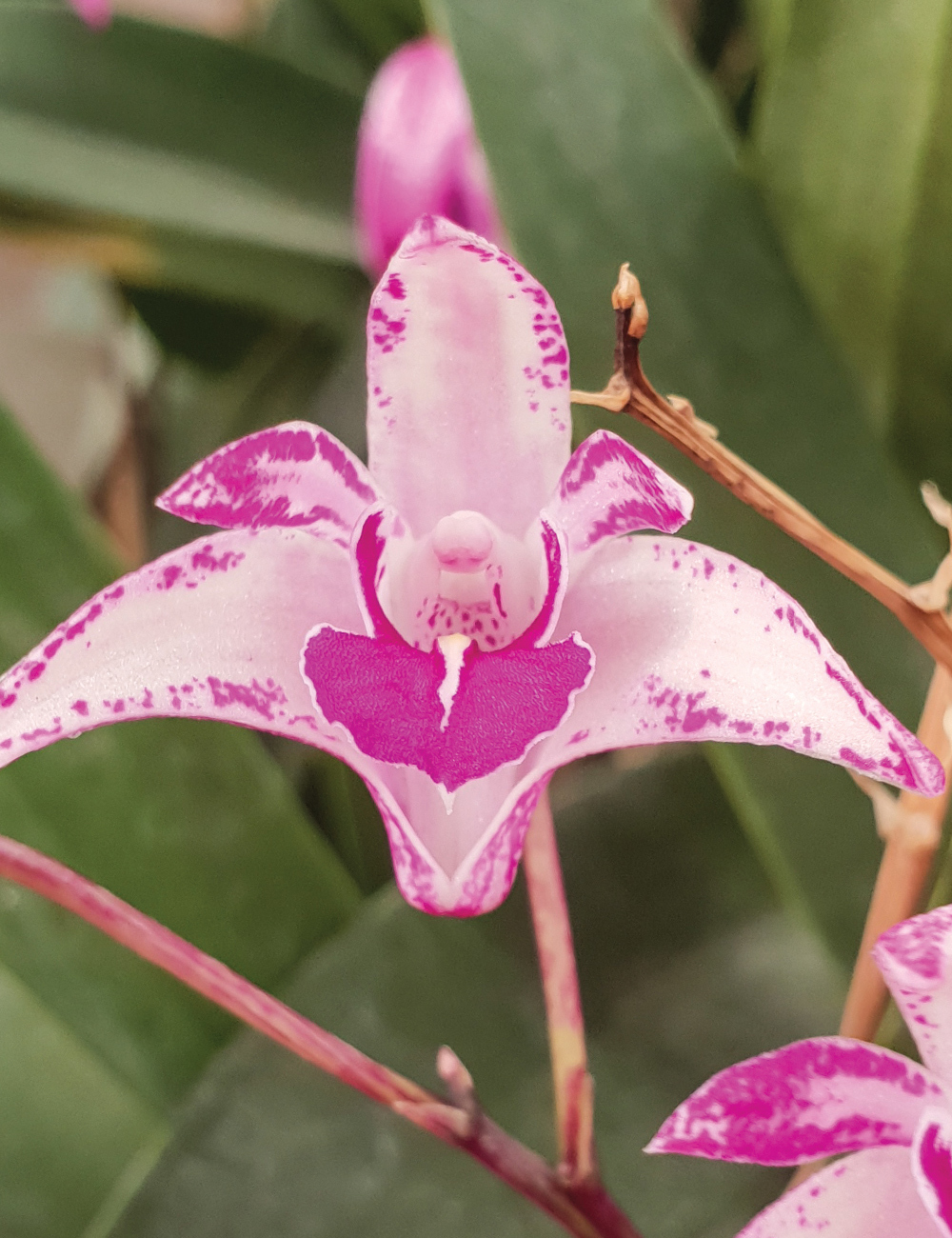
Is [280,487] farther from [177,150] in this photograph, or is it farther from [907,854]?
[177,150]

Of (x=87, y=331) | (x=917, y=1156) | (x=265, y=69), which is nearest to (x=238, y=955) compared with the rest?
(x=917, y=1156)

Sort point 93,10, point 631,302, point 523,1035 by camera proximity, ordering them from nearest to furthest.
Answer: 1. point 631,302
2. point 523,1035
3. point 93,10

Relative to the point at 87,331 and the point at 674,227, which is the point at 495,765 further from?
the point at 87,331

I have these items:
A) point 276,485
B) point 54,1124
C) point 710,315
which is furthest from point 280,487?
point 54,1124

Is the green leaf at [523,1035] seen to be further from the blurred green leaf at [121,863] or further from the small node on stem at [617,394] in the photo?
the small node on stem at [617,394]

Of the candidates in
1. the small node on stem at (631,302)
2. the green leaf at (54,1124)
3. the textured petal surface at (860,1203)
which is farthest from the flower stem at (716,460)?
the green leaf at (54,1124)

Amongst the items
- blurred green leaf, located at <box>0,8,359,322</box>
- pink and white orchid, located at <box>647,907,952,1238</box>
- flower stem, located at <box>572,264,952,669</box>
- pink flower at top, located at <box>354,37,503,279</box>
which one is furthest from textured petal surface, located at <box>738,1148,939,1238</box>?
blurred green leaf, located at <box>0,8,359,322</box>
